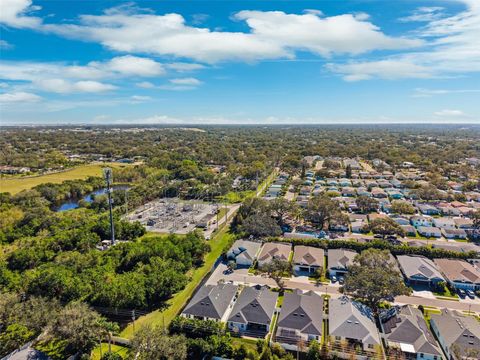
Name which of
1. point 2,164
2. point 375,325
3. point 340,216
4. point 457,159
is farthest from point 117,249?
point 457,159

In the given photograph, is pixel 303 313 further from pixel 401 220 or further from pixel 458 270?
pixel 401 220

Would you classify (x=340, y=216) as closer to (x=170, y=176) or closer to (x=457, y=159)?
(x=170, y=176)

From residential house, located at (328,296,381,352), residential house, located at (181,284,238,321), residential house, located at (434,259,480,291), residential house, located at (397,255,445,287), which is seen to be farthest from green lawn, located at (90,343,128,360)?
residential house, located at (434,259,480,291)

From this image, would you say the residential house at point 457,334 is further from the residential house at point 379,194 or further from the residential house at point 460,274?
the residential house at point 379,194

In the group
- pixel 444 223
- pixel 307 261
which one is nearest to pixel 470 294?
pixel 307 261

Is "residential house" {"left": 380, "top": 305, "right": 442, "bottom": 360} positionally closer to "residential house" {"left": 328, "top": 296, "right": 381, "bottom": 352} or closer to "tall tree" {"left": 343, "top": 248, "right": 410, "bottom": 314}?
"residential house" {"left": 328, "top": 296, "right": 381, "bottom": 352}

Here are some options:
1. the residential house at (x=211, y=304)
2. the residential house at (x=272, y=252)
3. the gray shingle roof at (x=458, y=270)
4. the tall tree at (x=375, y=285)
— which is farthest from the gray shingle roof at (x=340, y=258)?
the residential house at (x=211, y=304)
